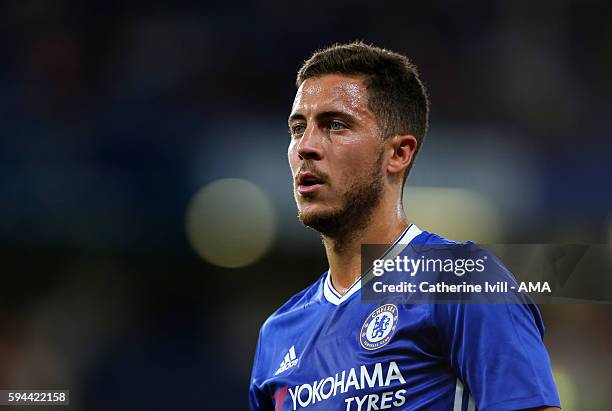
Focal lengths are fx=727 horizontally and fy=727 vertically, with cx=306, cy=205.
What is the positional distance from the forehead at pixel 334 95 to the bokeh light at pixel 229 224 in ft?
16.3

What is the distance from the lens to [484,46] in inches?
340

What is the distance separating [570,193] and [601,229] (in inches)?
21.1

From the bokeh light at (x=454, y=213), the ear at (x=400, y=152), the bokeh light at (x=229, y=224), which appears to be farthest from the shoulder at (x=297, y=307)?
the bokeh light at (x=454, y=213)

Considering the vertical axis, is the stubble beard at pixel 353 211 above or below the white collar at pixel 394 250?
above

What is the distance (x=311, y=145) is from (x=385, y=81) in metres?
0.42

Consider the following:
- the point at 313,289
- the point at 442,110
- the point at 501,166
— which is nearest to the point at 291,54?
the point at 442,110

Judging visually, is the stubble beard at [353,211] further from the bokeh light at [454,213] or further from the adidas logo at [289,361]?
the bokeh light at [454,213]

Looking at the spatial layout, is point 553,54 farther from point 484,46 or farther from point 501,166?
point 501,166

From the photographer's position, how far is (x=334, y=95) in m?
2.67

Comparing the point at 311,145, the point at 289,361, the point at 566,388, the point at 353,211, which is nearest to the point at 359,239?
the point at 353,211


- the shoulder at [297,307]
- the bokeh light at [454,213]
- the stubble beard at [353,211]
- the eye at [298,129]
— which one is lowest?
the shoulder at [297,307]

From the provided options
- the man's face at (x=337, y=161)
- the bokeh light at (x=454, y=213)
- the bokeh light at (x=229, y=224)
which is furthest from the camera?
the bokeh light at (x=454, y=213)

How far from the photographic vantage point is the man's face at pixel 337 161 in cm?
258

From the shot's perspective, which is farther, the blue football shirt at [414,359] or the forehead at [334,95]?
the forehead at [334,95]
